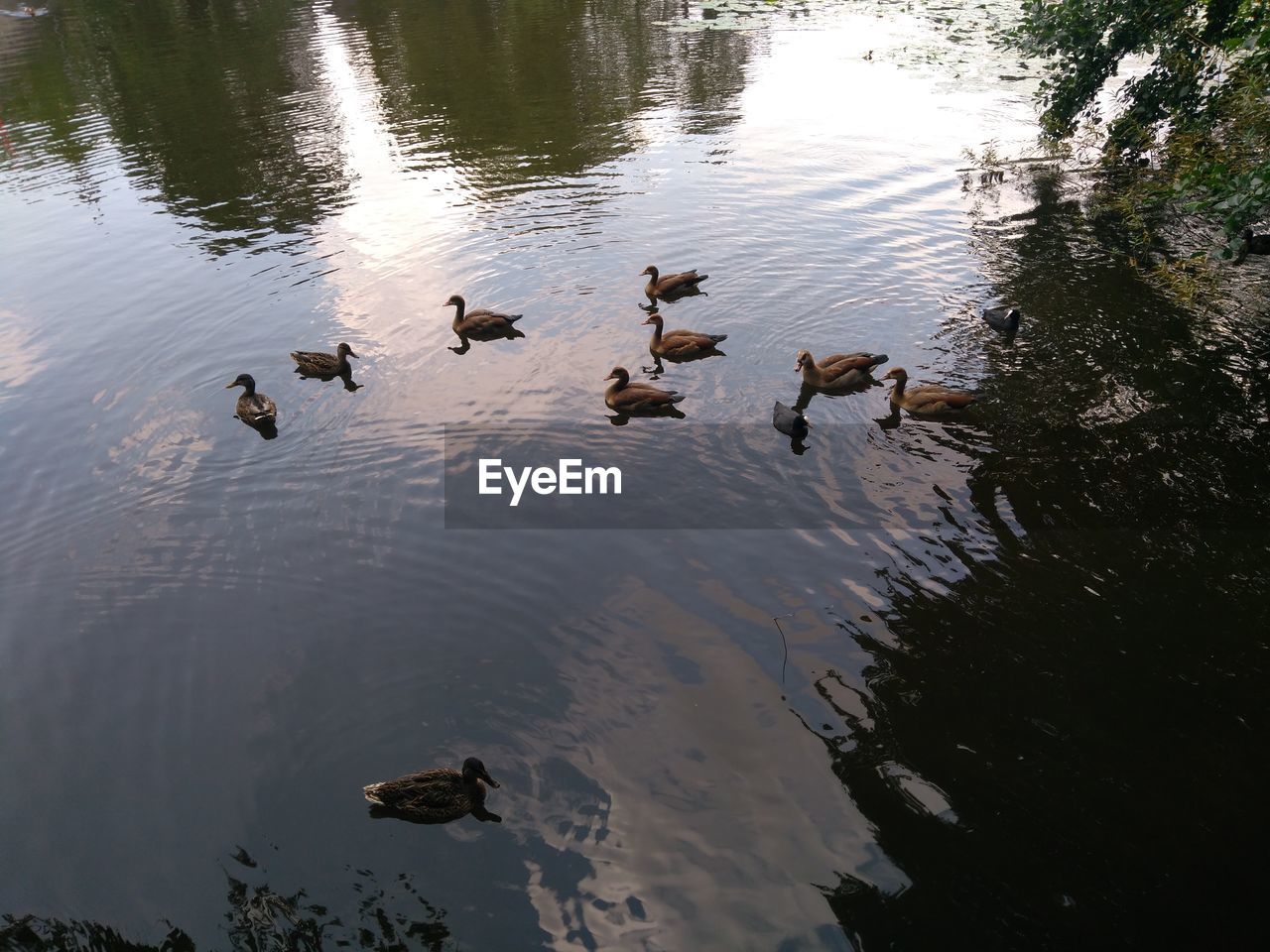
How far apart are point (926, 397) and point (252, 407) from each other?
31.9ft

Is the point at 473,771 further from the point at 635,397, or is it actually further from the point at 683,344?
the point at 683,344

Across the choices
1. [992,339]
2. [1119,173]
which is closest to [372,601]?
[992,339]

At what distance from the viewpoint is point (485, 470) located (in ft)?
37.1

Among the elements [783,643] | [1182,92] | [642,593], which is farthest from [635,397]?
[1182,92]

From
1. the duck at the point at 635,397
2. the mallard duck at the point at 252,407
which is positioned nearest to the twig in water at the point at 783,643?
the duck at the point at 635,397

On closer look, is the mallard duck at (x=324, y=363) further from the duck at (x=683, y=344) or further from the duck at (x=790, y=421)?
the duck at (x=790, y=421)

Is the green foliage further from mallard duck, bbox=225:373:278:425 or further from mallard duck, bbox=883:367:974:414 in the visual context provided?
mallard duck, bbox=225:373:278:425

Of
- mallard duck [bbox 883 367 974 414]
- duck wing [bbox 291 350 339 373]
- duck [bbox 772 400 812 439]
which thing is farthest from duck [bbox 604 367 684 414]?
duck wing [bbox 291 350 339 373]

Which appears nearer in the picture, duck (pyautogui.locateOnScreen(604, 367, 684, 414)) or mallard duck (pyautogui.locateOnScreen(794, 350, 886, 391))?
duck (pyautogui.locateOnScreen(604, 367, 684, 414))

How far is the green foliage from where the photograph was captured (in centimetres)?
1057

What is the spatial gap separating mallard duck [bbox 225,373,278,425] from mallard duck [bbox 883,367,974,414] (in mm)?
9099

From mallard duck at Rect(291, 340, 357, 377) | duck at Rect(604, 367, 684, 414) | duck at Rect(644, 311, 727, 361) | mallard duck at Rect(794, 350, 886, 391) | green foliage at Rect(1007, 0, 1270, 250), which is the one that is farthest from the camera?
duck at Rect(644, 311, 727, 361)

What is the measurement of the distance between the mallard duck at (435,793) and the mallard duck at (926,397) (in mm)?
7865

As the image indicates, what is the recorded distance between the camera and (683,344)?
1367cm
